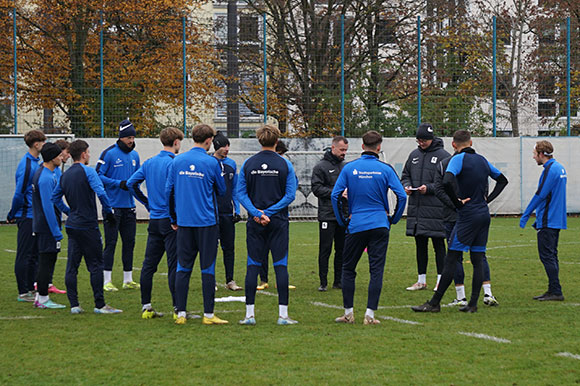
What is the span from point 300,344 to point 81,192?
3084mm

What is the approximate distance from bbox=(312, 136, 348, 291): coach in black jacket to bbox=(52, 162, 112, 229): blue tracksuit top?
10.1 ft

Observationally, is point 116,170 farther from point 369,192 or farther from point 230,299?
point 369,192

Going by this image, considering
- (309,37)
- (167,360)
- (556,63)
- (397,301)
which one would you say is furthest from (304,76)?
(167,360)

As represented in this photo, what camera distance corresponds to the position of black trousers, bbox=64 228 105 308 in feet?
27.6

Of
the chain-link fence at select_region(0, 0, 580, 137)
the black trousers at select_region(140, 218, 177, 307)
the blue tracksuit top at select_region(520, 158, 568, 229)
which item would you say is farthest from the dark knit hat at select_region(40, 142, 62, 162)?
the chain-link fence at select_region(0, 0, 580, 137)

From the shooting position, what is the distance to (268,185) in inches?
308

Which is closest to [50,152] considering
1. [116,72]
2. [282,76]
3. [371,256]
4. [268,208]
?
[268,208]

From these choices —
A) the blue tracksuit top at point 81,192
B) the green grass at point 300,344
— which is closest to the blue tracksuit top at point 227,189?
the green grass at point 300,344

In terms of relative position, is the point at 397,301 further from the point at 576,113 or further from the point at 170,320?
the point at 576,113

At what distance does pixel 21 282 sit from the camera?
9.52 m

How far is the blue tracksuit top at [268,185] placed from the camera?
779 cm

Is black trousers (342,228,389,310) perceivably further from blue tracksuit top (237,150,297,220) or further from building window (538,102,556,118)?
building window (538,102,556,118)

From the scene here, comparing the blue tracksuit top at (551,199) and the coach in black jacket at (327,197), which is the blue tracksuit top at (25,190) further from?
the blue tracksuit top at (551,199)

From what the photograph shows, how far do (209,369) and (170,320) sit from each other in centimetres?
225
